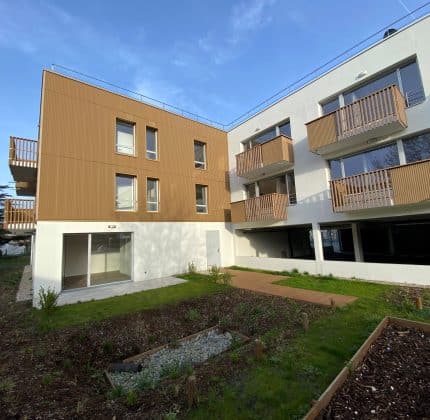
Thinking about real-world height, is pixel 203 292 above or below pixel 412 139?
below

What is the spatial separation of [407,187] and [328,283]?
4.57 m

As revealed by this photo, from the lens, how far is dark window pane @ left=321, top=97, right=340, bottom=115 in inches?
484

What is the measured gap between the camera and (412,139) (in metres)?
9.92

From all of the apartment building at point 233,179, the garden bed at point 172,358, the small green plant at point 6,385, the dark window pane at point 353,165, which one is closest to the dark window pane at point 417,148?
the apartment building at point 233,179

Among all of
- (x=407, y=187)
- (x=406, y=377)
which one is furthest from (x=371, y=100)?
(x=406, y=377)

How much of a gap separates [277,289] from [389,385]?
6.72 m

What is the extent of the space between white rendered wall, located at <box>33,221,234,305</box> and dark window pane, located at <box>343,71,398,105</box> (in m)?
10.1

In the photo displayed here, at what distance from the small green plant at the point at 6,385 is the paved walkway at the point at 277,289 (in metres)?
7.44

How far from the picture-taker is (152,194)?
47.6 ft

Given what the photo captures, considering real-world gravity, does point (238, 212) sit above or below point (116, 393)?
above

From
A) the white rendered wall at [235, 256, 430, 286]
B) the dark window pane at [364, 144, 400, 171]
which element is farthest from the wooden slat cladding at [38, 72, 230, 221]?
the dark window pane at [364, 144, 400, 171]

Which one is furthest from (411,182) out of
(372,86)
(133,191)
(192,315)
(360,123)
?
(133,191)

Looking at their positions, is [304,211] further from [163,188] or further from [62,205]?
[62,205]

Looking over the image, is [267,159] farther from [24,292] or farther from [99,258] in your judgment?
[24,292]
